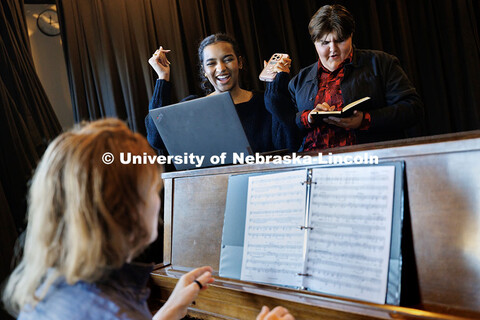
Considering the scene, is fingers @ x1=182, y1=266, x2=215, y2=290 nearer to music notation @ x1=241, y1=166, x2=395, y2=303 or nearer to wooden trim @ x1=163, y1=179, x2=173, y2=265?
music notation @ x1=241, y1=166, x2=395, y2=303

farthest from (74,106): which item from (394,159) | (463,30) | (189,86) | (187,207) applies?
(463,30)

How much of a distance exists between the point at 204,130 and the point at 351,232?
2.65 ft

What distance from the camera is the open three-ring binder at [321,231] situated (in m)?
1.07

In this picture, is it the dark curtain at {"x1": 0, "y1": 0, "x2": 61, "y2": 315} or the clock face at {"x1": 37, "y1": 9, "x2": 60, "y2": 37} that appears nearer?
the dark curtain at {"x1": 0, "y1": 0, "x2": 61, "y2": 315}

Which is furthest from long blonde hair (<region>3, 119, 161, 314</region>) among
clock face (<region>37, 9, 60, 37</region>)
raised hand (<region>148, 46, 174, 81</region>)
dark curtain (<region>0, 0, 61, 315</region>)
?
clock face (<region>37, 9, 60, 37</region>)

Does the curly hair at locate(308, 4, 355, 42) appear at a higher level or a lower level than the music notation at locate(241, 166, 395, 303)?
higher

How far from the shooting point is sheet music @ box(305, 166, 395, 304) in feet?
3.52

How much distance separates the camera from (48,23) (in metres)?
3.76

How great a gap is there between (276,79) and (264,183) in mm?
1007

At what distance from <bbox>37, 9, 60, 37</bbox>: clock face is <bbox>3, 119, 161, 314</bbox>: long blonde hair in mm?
3222

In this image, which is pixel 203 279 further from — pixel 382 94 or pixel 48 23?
pixel 48 23

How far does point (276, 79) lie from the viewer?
2.27m

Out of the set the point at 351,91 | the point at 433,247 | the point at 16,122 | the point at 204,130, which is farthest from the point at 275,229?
the point at 16,122

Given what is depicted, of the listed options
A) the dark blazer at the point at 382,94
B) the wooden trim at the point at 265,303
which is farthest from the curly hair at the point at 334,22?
the wooden trim at the point at 265,303
